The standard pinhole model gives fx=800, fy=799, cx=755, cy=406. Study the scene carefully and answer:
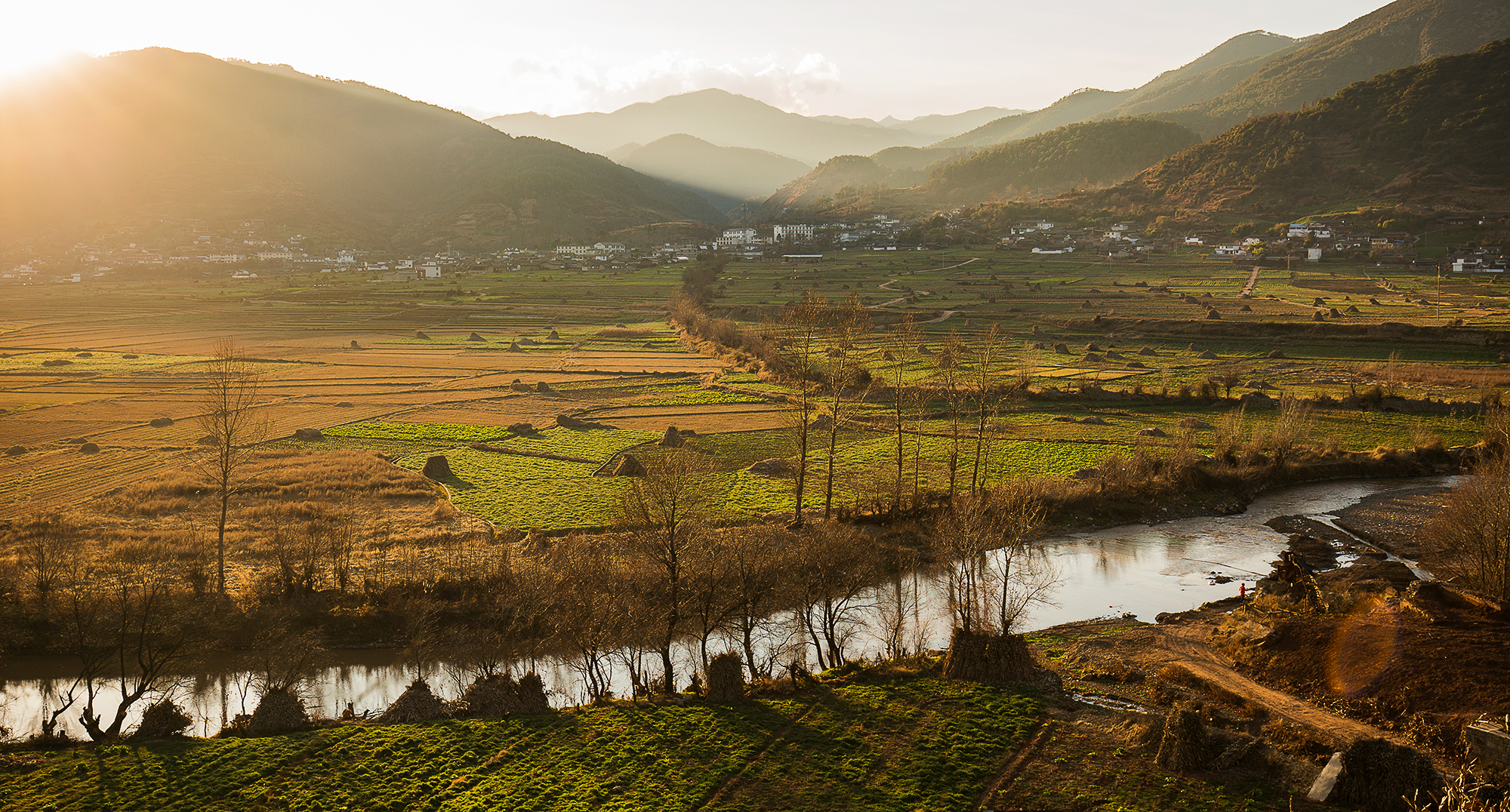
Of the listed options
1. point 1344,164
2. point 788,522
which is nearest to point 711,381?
point 788,522

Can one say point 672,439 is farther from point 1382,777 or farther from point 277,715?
point 1382,777

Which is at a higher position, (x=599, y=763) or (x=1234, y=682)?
(x=599, y=763)

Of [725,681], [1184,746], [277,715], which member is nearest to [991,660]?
[1184,746]

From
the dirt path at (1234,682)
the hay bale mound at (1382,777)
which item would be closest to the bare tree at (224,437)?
the dirt path at (1234,682)

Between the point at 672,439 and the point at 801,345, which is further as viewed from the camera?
the point at 801,345

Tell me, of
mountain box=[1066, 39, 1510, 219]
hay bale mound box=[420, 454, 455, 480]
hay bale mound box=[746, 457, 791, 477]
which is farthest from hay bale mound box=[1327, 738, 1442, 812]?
mountain box=[1066, 39, 1510, 219]
